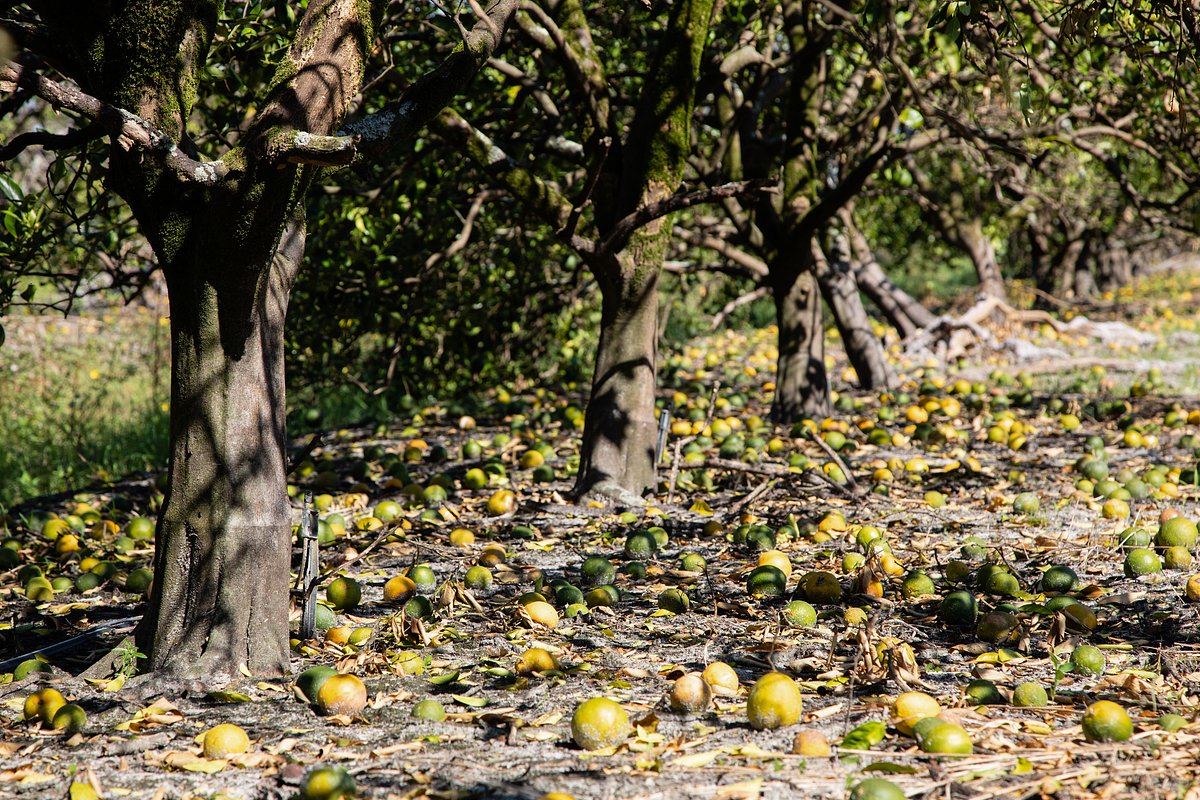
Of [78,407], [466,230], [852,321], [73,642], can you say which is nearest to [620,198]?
[466,230]

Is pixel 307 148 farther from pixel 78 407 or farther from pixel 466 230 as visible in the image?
pixel 78 407

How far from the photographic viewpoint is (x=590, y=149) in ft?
19.5

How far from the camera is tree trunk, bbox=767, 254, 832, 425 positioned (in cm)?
817

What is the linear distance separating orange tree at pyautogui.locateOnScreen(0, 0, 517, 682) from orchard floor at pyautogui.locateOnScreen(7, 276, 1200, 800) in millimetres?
279

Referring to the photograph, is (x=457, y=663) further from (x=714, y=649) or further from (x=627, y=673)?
(x=714, y=649)

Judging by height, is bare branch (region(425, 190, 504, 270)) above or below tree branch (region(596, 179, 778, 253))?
above

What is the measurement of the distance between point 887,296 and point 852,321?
2.56m

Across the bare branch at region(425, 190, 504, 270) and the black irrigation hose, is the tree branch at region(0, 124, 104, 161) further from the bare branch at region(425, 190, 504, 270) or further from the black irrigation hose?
the bare branch at region(425, 190, 504, 270)

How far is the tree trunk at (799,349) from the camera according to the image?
26.8 ft

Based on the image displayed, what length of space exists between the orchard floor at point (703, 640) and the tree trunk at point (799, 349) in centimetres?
55

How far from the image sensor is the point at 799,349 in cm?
826

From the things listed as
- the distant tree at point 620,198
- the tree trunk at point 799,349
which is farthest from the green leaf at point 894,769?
the tree trunk at point 799,349

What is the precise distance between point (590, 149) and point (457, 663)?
3.33m

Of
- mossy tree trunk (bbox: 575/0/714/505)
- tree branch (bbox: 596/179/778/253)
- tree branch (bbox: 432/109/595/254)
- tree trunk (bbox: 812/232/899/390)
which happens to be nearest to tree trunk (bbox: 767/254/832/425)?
tree trunk (bbox: 812/232/899/390)
